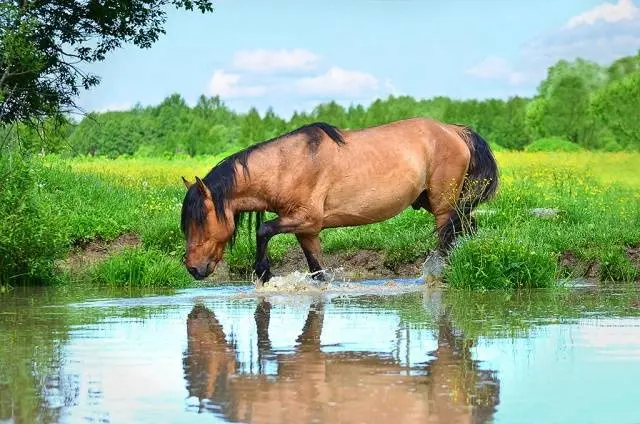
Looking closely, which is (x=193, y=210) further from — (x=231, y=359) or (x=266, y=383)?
(x=266, y=383)

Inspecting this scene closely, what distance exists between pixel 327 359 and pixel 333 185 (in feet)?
20.0

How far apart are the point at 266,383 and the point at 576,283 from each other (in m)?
7.41

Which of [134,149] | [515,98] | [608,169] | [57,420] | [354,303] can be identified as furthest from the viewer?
[515,98]

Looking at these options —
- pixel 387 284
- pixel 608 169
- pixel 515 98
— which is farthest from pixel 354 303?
pixel 515 98

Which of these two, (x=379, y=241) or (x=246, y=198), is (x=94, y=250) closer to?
(x=379, y=241)

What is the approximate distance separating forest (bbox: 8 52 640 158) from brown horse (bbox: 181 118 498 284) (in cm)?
5054

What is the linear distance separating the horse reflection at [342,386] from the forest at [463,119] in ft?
188

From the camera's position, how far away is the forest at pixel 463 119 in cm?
6981

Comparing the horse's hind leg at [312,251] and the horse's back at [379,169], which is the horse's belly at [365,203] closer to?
the horse's back at [379,169]

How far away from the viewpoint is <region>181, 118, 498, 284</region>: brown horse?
12.9m

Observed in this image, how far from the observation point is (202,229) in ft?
41.9

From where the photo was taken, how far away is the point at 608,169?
3838 cm

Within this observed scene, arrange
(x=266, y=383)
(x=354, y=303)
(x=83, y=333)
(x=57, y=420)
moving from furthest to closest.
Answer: (x=354, y=303), (x=83, y=333), (x=266, y=383), (x=57, y=420)

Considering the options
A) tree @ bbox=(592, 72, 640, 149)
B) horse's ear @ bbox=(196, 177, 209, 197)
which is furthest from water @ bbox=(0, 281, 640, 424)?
tree @ bbox=(592, 72, 640, 149)
